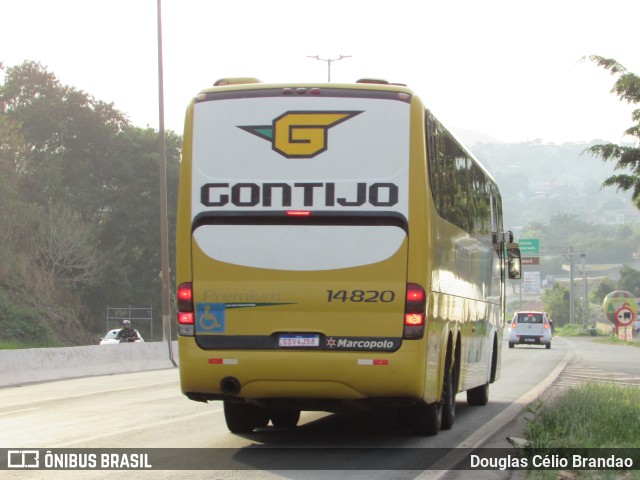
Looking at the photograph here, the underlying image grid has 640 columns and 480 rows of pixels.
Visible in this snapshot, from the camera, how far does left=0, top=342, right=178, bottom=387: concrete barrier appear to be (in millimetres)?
26562

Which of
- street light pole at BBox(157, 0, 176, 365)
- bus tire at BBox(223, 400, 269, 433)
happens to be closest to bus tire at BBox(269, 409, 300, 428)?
bus tire at BBox(223, 400, 269, 433)

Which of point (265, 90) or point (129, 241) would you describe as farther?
point (129, 241)

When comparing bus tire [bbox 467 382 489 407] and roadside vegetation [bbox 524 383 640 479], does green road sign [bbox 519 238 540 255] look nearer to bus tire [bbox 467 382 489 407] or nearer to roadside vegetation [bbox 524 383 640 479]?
bus tire [bbox 467 382 489 407]

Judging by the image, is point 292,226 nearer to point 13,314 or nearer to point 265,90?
point 265,90

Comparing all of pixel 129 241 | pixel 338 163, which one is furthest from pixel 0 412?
pixel 129 241

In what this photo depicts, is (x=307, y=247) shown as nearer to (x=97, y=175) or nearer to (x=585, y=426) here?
(x=585, y=426)

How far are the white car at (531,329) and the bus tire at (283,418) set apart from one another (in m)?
40.6

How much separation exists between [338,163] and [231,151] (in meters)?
1.07

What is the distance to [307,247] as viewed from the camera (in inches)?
466

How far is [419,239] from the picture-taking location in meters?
11.8

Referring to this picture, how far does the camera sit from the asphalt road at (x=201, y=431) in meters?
10.7

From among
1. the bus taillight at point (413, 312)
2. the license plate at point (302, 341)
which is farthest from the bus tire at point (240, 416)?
the bus taillight at point (413, 312)

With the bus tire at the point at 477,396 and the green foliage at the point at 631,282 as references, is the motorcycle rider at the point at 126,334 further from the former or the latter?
the green foliage at the point at 631,282

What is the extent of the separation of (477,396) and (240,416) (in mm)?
6240
